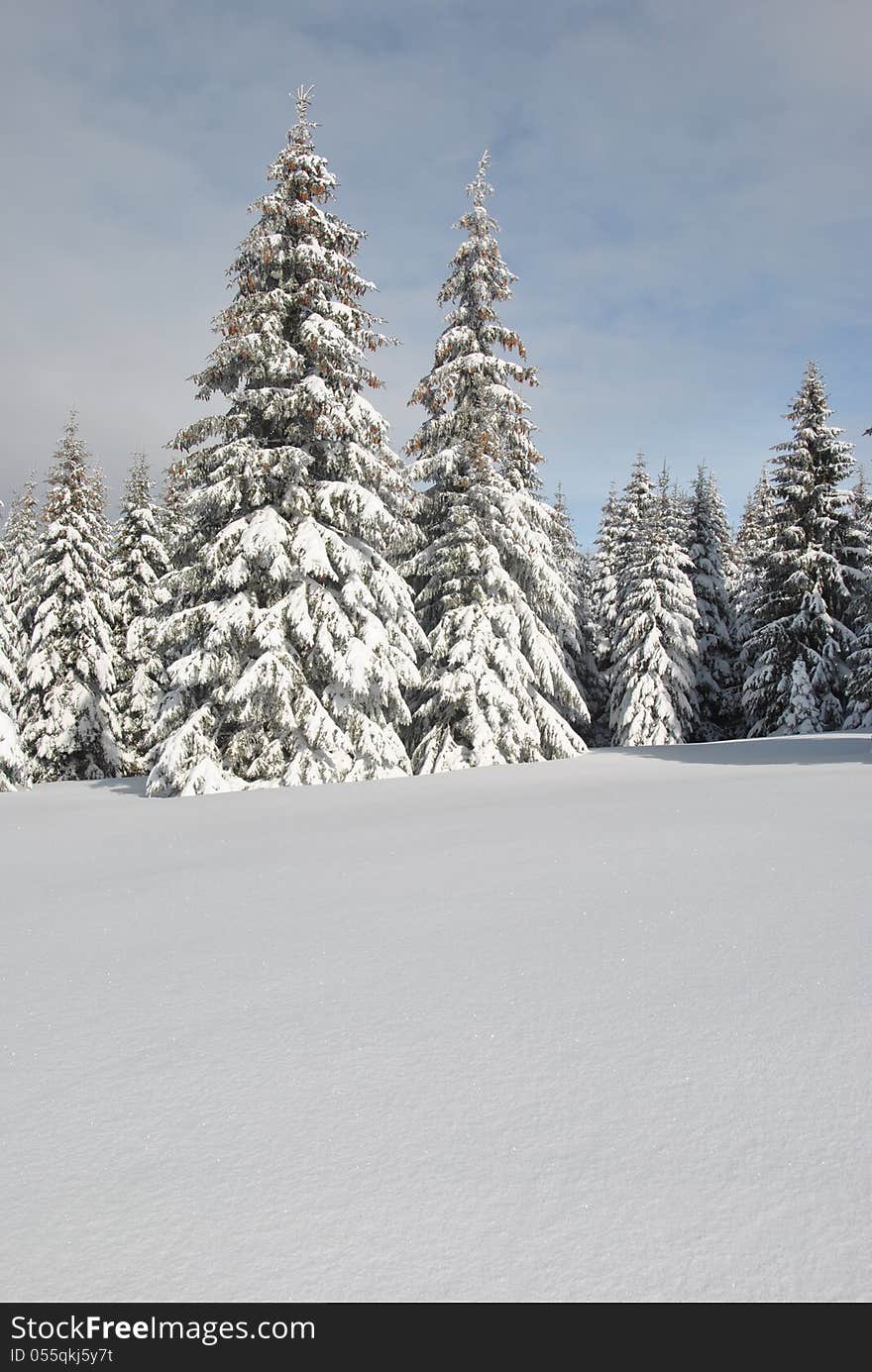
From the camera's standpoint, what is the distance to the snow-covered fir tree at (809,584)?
24922 mm

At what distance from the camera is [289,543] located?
1392cm

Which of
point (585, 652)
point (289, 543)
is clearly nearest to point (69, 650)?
point (289, 543)

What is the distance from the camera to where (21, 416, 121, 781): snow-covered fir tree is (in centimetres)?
2531

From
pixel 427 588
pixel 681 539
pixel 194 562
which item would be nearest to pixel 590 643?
pixel 681 539

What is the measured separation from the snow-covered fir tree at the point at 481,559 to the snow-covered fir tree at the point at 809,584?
31.3 ft

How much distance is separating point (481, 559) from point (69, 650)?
15.3 metres

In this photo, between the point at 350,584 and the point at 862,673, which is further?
the point at 862,673

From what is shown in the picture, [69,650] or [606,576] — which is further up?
[606,576]

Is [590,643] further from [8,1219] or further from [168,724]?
[8,1219]

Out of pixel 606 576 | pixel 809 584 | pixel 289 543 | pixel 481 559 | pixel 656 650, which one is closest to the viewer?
pixel 289 543

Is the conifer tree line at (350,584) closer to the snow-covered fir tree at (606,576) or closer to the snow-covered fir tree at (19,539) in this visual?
the snow-covered fir tree at (606,576)

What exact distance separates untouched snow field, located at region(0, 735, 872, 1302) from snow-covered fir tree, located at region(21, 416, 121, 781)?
20.8 m

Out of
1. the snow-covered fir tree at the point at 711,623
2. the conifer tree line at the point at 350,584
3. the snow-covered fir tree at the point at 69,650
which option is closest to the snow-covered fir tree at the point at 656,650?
the conifer tree line at the point at 350,584

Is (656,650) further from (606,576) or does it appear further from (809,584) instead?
(606,576)
